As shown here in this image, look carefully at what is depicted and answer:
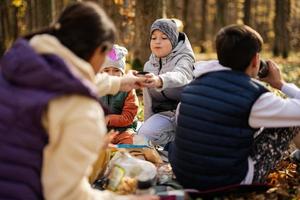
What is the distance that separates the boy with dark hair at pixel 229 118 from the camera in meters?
3.60

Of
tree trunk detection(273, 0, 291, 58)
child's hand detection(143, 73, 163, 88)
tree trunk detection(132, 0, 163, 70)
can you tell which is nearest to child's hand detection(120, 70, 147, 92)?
child's hand detection(143, 73, 163, 88)

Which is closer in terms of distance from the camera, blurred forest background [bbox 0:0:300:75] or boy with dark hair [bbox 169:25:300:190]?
boy with dark hair [bbox 169:25:300:190]

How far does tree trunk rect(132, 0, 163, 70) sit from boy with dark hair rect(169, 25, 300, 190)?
251 inches

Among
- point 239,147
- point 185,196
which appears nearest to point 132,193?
point 185,196

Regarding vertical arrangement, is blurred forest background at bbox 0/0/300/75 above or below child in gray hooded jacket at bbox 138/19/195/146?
below

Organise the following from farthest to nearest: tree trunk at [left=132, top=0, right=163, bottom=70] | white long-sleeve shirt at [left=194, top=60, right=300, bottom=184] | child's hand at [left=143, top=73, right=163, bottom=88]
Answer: tree trunk at [left=132, top=0, right=163, bottom=70] → child's hand at [left=143, top=73, right=163, bottom=88] → white long-sleeve shirt at [left=194, top=60, right=300, bottom=184]

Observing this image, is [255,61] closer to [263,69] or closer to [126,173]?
[263,69]

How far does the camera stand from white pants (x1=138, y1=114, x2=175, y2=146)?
18.2 feet

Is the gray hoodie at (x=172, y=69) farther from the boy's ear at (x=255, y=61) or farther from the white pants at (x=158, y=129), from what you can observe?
the boy's ear at (x=255, y=61)

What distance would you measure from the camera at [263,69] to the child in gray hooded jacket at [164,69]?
1.14 m

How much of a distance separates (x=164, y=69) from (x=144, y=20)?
5049mm

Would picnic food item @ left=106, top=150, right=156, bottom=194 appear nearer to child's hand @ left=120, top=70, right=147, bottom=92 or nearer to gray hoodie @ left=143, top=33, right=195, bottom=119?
child's hand @ left=120, top=70, right=147, bottom=92

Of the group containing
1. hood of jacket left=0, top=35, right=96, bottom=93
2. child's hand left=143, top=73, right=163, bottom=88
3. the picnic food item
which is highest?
hood of jacket left=0, top=35, right=96, bottom=93

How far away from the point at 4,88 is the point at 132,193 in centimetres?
137
